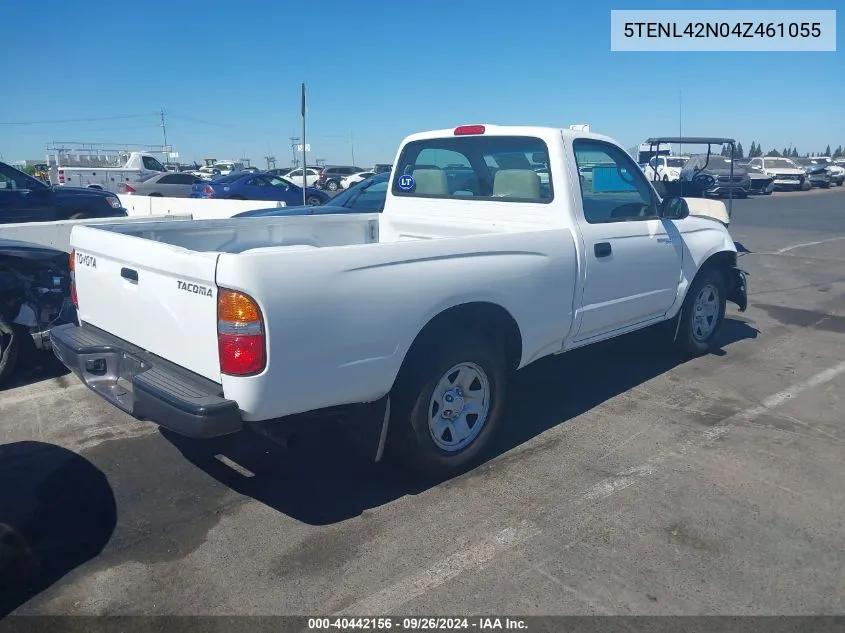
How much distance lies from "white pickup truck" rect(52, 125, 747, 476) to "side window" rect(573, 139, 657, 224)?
0.01 m

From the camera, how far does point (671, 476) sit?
400 cm

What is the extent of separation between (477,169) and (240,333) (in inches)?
111

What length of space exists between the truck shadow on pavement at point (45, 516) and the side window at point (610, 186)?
3478mm

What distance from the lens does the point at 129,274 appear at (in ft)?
11.7

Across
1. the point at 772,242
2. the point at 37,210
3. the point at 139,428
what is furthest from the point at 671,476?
the point at 772,242

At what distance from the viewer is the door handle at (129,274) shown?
138 inches

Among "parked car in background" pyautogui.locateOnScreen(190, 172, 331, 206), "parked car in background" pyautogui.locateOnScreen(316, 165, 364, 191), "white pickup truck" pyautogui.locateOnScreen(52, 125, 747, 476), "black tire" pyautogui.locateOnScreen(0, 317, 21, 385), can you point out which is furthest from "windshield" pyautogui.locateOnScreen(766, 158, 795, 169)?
"black tire" pyautogui.locateOnScreen(0, 317, 21, 385)

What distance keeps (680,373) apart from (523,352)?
2340mm

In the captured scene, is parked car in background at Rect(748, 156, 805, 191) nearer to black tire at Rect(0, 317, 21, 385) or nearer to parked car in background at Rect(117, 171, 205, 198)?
parked car in background at Rect(117, 171, 205, 198)

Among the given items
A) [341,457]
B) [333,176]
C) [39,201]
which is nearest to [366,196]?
[39,201]

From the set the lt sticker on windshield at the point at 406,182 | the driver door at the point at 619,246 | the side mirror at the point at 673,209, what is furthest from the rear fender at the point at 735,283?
the lt sticker on windshield at the point at 406,182

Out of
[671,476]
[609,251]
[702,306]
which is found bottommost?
[671,476]

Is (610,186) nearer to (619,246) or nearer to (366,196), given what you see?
(619,246)

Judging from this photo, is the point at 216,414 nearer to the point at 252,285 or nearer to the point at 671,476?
the point at 252,285
